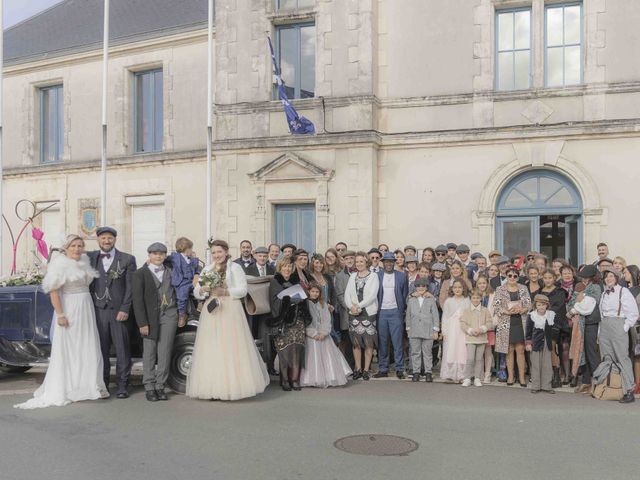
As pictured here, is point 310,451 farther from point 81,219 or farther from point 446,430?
point 81,219

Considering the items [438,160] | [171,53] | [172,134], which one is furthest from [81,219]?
[438,160]

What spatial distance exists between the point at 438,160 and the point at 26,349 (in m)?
9.10

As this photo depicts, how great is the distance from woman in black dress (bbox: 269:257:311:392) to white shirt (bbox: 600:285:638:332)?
3736mm

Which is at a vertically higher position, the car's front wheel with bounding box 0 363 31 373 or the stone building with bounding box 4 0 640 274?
the stone building with bounding box 4 0 640 274

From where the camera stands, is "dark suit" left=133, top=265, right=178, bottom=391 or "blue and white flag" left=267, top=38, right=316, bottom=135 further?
"blue and white flag" left=267, top=38, right=316, bottom=135

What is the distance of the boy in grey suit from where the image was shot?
32.2 ft

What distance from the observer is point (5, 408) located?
7.89 metres

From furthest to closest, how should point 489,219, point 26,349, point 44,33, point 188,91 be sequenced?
1. point 44,33
2. point 188,91
3. point 489,219
4. point 26,349

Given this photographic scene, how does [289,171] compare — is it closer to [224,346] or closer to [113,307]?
[113,307]

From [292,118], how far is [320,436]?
9500 millimetres

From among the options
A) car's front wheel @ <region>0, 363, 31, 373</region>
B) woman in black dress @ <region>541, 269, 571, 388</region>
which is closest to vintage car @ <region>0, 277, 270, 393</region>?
car's front wheel @ <region>0, 363, 31, 373</region>

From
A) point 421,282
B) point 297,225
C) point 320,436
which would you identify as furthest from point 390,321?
point 297,225

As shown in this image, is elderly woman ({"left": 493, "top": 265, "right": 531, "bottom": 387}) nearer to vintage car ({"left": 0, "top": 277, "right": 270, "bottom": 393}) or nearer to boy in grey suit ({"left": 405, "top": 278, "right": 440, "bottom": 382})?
boy in grey suit ({"left": 405, "top": 278, "right": 440, "bottom": 382})

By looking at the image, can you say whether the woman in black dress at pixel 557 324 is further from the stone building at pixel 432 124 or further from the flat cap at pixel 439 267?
the stone building at pixel 432 124
